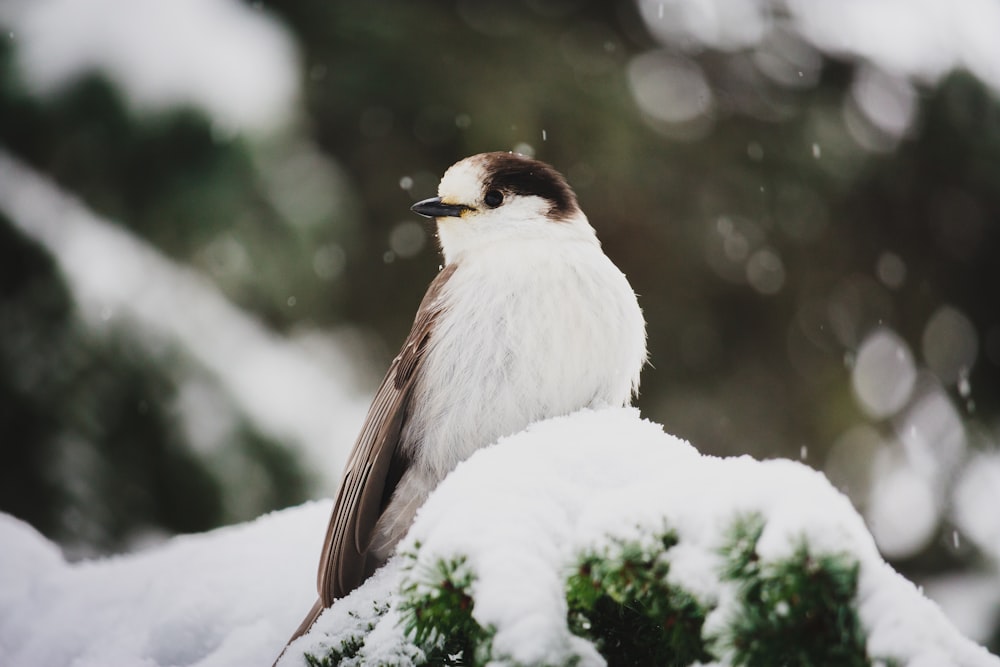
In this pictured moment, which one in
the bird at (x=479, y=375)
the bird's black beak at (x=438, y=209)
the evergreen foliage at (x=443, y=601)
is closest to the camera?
the evergreen foliage at (x=443, y=601)

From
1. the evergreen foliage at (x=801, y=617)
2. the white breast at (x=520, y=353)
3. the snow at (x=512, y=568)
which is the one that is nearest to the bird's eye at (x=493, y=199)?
the white breast at (x=520, y=353)

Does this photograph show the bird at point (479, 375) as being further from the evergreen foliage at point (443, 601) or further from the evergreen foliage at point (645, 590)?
the evergreen foliage at point (645, 590)

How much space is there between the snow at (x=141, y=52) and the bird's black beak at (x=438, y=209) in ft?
4.70

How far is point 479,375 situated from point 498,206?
28.6 inches

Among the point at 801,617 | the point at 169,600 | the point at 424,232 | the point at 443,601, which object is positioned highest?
the point at 801,617

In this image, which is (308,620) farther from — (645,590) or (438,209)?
(438,209)

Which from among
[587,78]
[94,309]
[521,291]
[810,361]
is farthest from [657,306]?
[94,309]

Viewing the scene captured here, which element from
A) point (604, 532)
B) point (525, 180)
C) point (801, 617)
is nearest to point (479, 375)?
point (525, 180)

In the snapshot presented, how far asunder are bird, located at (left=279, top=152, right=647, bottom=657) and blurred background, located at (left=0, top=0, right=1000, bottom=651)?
1.33 meters

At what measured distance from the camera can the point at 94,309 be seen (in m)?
3.36

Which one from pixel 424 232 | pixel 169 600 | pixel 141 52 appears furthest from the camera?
pixel 424 232

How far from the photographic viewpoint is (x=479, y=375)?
2.11 metres

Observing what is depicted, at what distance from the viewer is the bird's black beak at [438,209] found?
2.55 meters

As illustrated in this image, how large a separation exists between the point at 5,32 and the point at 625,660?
11.6ft
